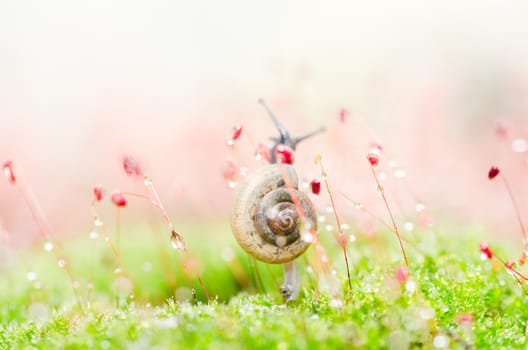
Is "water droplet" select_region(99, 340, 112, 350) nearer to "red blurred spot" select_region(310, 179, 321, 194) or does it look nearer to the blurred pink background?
"red blurred spot" select_region(310, 179, 321, 194)

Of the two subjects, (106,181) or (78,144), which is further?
(78,144)

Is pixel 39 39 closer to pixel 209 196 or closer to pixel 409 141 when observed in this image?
pixel 209 196

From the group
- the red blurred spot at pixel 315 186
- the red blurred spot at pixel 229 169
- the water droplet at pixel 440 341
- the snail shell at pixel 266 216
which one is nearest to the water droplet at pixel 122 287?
the red blurred spot at pixel 229 169

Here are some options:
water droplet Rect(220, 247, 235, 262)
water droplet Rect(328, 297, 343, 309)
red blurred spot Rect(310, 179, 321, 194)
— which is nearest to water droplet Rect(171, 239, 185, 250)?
red blurred spot Rect(310, 179, 321, 194)

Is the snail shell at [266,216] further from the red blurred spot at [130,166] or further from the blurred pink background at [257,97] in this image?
the blurred pink background at [257,97]

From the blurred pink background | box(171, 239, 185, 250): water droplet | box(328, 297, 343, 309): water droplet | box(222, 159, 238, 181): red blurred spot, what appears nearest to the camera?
box(328, 297, 343, 309): water droplet

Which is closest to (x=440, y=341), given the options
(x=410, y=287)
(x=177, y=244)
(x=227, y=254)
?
(x=410, y=287)

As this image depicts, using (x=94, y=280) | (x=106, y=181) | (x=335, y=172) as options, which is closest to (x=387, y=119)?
(x=335, y=172)
